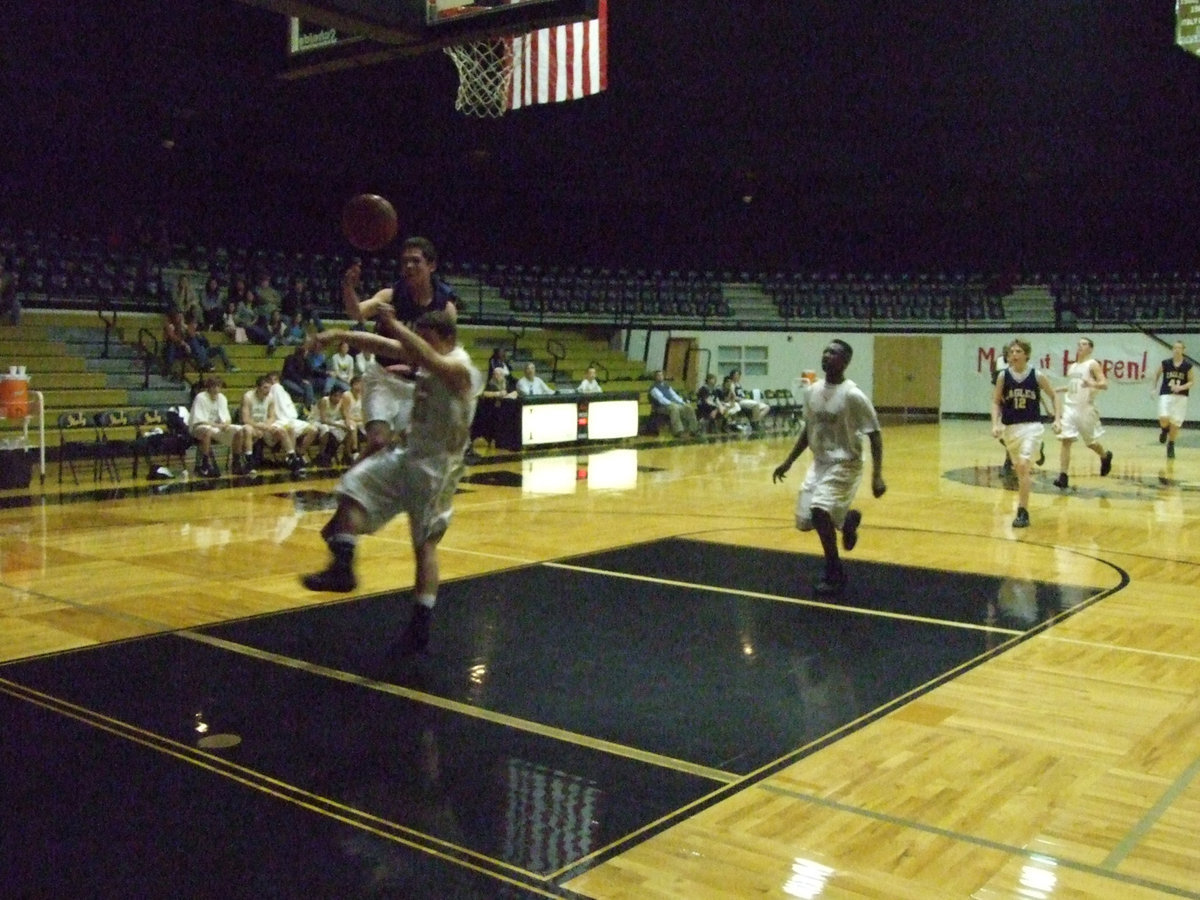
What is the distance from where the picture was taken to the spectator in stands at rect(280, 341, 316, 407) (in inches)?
577

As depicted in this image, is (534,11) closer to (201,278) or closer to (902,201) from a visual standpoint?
A: (201,278)

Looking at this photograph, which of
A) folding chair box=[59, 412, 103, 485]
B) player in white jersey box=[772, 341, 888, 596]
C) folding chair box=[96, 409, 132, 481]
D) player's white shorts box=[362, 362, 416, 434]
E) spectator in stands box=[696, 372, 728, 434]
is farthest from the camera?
spectator in stands box=[696, 372, 728, 434]

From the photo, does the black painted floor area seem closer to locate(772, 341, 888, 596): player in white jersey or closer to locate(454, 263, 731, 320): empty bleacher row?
Result: locate(772, 341, 888, 596): player in white jersey

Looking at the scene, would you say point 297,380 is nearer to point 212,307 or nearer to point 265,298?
point 212,307

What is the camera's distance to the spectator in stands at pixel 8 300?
1397cm

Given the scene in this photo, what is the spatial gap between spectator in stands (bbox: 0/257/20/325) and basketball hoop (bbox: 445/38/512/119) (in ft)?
21.5

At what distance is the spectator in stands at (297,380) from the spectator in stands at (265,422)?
1073 millimetres

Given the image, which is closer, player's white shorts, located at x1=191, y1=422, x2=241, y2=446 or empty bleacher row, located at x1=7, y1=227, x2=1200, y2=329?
player's white shorts, located at x1=191, y1=422, x2=241, y2=446

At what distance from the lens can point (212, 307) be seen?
16.7m

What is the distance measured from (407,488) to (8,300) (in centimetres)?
1116

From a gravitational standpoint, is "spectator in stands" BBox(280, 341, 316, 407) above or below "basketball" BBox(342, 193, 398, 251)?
below

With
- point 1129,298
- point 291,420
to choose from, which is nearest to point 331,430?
point 291,420

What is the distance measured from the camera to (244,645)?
548 cm

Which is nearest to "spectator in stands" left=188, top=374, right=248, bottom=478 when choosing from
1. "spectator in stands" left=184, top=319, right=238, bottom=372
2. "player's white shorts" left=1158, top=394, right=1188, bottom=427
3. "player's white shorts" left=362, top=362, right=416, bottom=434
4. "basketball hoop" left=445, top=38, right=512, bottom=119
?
"spectator in stands" left=184, top=319, right=238, bottom=372
